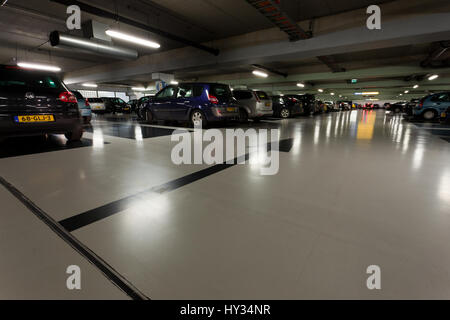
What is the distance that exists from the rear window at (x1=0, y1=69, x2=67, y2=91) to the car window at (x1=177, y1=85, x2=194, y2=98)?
145 inches

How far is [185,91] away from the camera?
6.96 metres

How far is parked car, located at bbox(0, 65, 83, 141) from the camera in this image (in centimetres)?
310

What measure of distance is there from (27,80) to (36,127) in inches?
28.8

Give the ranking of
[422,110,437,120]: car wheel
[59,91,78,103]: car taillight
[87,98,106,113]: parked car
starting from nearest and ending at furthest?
[59,91,78,103]: car taillight → [422,110,437,120]: car wheel → [87,98,106,113]: parked car

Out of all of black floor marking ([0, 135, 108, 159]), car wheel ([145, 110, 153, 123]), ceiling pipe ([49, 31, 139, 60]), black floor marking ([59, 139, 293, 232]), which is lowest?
black floor marking ([59, 139, 293, 232])

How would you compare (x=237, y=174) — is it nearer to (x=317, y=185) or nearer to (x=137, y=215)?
(x=317, y=185)

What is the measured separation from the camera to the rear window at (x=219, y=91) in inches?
260

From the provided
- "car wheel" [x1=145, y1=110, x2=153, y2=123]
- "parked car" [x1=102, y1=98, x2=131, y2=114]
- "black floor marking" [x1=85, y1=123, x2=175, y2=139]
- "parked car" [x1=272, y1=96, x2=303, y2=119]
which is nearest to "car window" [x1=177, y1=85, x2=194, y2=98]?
"black floor marking" [x1=85, y1=123, x2=175, y2=139]

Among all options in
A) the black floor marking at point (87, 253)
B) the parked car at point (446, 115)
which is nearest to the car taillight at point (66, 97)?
the black floor marking at point (87, 253)

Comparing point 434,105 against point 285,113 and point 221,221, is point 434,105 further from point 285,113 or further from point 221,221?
point 221,221

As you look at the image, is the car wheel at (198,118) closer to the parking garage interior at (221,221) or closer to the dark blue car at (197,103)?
the dark blue car at (197,103)

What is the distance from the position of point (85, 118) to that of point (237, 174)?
26.6ft

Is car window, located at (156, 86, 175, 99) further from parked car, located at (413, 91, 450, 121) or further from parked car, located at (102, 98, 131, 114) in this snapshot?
parked car, located at (413, 91, 450, 121)

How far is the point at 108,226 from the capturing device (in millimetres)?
1457
